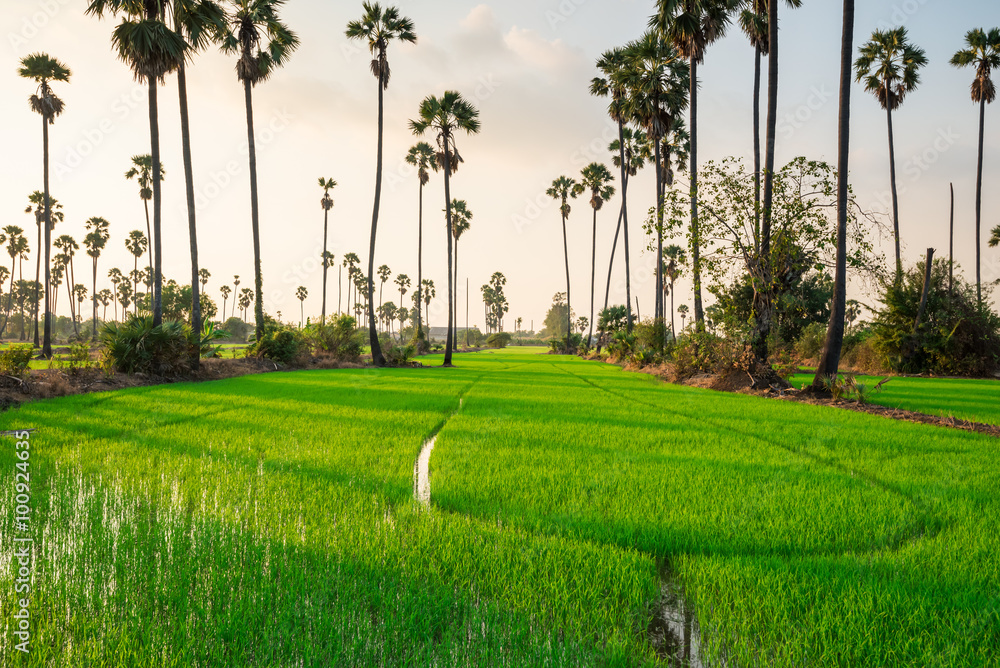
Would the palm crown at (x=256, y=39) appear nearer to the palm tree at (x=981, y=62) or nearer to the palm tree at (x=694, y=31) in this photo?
the palm tree at (x=694, y=31)

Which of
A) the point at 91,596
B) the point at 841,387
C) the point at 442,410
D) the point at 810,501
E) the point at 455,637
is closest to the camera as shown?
the point at 455,637

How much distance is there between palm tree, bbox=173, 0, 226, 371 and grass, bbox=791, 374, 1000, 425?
25.7 metres

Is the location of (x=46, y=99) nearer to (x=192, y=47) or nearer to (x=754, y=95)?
(x=192, y=47)

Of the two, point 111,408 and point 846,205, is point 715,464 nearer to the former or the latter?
point 111,408

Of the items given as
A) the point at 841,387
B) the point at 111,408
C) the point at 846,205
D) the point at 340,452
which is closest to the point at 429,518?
the point at 340,452

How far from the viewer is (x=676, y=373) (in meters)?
22.4

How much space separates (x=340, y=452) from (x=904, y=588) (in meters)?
6.68

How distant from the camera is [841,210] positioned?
15.8m

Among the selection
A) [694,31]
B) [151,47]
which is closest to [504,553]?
[151,47]

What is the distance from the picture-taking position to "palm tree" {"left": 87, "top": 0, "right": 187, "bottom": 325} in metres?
17.4

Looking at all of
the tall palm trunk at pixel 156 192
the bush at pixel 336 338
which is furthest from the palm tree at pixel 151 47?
the bush at pixel 336 338

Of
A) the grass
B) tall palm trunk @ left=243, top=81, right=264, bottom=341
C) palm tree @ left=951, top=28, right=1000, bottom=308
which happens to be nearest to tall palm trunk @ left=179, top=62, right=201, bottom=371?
tall palm trunk @ left=243, top=81, right=264, bottom=341

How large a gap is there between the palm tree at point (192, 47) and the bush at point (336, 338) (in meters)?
8.55

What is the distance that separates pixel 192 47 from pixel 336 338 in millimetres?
17502
